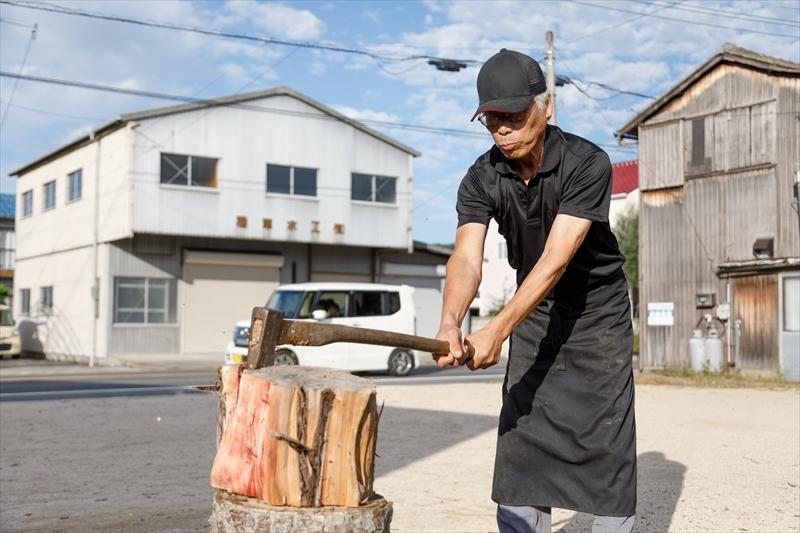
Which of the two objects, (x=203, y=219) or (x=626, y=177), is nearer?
(x=203, y=219)

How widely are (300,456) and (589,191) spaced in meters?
1.29

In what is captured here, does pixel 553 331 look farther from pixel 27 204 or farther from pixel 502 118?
pixel 27 204

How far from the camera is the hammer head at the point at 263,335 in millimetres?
2365

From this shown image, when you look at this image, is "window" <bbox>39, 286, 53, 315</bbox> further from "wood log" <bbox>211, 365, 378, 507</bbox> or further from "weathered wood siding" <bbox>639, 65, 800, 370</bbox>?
"wood log" <bbox>211, 365, 378, 507</bbox>

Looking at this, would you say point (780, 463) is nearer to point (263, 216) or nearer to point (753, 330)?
point (753, 330)

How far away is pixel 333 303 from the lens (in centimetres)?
1734

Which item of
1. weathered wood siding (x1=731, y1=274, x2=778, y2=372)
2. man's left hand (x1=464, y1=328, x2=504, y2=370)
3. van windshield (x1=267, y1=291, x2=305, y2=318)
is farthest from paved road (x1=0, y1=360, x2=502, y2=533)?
weathered wood siding (x1=731, y1=274, x2=778, y2=372)

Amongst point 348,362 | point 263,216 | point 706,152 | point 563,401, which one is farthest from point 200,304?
point 563,401

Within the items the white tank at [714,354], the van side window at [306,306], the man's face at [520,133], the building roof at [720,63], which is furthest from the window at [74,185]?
the man's face at [520,133]

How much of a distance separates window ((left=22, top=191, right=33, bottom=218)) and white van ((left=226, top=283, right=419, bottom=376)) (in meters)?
17.1

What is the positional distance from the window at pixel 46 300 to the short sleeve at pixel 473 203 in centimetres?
2778

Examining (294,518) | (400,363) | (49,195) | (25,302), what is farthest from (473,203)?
(25,302)

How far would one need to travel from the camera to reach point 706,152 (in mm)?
18547

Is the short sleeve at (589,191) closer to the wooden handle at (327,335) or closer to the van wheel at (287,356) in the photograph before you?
the wooden handle at (327,335)
